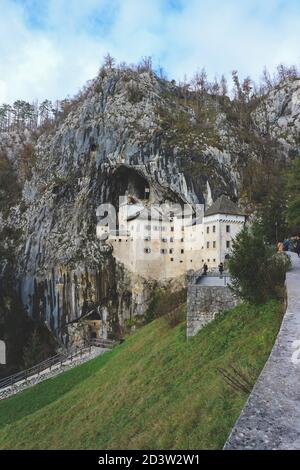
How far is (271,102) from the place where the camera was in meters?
65.6

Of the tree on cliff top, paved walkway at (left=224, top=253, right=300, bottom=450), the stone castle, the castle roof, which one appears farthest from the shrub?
the castle roof

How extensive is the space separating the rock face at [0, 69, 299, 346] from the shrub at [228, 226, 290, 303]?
3542 cm

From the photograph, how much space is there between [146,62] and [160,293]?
44.5m

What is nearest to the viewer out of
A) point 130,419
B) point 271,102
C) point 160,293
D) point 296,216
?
point 130,419

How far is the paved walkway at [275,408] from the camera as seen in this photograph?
157 inches

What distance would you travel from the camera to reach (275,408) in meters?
4.68

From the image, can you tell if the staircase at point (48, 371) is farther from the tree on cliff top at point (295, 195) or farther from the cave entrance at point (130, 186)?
the cave entrance at point (130, 186)

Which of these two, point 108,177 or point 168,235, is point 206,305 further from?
point 108,177

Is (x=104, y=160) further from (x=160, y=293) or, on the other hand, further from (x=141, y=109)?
(x=160, y=293)

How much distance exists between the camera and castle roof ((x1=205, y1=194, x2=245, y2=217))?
150 feet

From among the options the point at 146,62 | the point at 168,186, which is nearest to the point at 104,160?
the point at 168,186

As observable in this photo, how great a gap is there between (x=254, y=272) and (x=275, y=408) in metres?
8.14

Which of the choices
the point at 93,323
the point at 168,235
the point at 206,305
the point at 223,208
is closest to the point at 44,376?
the point at 206,305

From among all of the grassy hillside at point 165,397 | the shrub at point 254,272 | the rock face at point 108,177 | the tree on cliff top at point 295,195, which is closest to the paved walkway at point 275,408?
the grassy hillside at point 165,397
